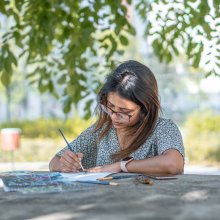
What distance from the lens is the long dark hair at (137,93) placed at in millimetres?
2406

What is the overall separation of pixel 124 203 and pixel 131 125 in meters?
0.97

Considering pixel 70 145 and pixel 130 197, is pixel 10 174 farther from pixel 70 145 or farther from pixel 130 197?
pixel 130 197

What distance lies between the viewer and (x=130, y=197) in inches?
Answer: 64.4

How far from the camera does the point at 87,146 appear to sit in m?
2.65

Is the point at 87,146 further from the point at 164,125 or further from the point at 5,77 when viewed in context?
the point at 5,77

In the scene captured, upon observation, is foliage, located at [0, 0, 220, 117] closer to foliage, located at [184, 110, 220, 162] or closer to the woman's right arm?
the woman's right arm

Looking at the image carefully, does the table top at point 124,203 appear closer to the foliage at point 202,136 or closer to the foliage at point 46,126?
the foliage at point 202,136

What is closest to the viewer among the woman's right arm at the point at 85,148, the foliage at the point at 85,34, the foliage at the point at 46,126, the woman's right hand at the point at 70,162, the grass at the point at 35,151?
the woman's right hand at the point at 70,162

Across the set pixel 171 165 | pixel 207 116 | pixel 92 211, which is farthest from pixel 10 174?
pixel 207 116

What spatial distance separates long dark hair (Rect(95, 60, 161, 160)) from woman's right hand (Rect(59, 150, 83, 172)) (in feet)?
0.66

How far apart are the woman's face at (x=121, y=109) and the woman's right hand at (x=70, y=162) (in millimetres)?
218

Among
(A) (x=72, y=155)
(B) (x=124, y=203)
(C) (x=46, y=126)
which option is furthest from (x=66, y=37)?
(C) (x=46, y=126)

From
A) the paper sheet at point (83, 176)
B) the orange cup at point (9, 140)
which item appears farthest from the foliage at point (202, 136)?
the paper sheet at point (83, 176)

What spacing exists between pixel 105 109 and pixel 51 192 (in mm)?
773
